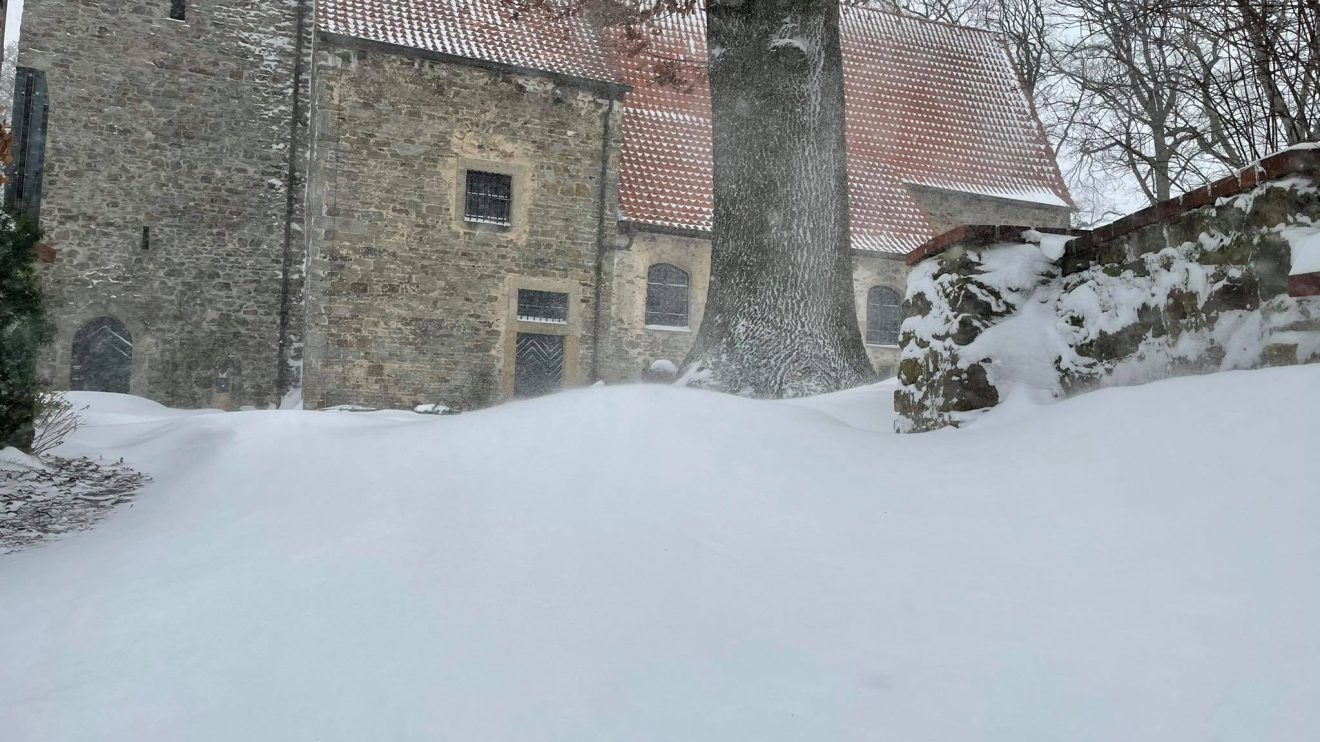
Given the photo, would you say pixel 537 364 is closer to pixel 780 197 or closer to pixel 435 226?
pixel 435 226

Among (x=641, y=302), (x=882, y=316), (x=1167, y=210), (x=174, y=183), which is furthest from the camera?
(x=882, y=316)

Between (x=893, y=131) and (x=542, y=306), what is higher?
(x=893, y=131)

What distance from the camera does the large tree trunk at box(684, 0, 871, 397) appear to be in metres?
7.30

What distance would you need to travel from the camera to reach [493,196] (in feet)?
46.5

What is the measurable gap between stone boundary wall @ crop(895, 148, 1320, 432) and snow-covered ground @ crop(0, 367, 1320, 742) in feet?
0.78

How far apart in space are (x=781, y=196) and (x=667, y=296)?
25.2ft

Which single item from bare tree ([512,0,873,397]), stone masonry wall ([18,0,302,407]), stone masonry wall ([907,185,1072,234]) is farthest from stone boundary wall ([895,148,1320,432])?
stone masonry wall ([907,185,1072,234])

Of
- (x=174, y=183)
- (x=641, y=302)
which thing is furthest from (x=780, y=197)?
(x=174, y=183)

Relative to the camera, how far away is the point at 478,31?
561 inches

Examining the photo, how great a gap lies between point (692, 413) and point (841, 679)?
6.43 ft

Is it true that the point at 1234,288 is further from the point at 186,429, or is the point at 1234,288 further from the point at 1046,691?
the point at 186,429

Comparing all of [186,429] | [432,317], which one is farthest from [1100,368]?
[432,317]

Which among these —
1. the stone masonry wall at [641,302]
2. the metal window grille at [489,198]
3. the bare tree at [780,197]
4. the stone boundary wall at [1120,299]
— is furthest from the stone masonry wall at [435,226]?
the stone boundary wall at [1120,299]

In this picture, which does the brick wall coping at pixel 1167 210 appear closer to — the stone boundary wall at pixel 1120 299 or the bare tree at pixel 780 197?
the stone boundary wall at pixel 1120 299
